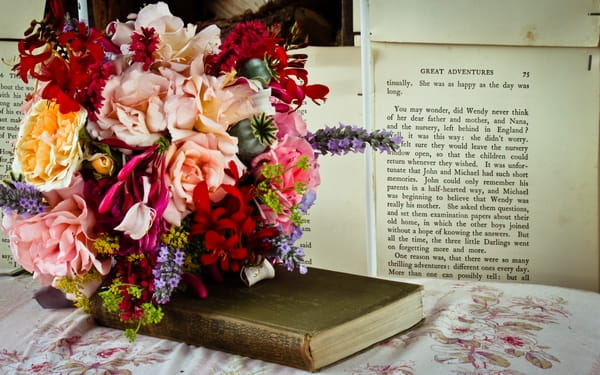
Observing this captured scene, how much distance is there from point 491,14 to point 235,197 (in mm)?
625

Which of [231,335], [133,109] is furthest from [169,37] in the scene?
[231,335]

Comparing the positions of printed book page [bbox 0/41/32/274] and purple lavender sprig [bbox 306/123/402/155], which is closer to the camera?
purple lavender sprig [bbox 306/123/402/155]

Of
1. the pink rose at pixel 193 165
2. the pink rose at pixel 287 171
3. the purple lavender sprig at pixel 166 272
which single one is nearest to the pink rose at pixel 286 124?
the pink rose at pixel 287 171

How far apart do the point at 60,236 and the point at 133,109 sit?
0.19m

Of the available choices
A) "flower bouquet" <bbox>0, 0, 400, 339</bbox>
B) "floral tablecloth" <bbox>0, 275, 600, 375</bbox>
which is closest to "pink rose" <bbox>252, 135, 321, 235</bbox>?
"flower bouquet" <bbox>0, 0, 400, 339</bbox>

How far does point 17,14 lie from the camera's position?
146 centimetres

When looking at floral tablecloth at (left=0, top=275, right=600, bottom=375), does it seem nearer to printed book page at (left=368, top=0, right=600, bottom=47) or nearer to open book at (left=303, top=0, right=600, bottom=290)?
open book at (left=303, top=0, right=600, bottom=290)

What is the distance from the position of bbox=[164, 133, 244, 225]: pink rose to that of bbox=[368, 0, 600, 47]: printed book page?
517mm

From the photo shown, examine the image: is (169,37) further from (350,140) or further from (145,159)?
(350,140)

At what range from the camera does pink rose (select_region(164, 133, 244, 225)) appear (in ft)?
3.02

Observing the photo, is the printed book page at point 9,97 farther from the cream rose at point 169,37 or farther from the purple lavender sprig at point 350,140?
the purple lavender sprig at point 350,140

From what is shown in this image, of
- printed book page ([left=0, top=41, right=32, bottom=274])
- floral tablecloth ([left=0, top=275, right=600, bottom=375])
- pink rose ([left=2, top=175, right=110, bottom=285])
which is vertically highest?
printed book page ([left=0, top=41, right=32, bottom=274])

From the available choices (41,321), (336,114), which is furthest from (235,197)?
(336,114)

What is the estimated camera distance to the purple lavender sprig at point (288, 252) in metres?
0.97
